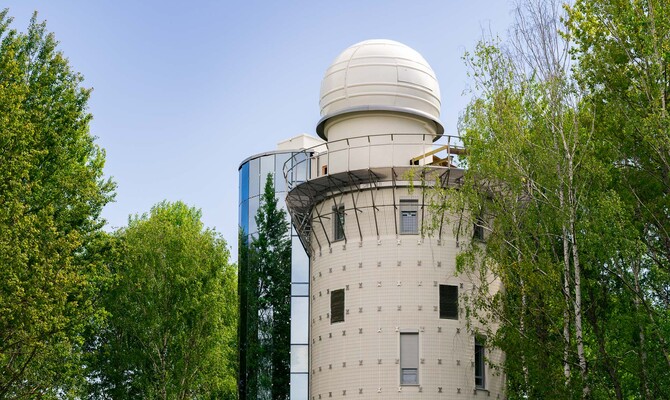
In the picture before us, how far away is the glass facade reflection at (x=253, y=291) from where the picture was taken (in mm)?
48650

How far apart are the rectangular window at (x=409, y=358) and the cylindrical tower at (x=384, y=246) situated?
4 centimetres

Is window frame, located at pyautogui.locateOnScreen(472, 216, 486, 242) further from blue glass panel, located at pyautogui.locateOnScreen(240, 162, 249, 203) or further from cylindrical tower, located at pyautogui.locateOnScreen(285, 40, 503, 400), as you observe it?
blue glass panel, located at pyautogui.locateOnScreen(240, 162, 249, 203)

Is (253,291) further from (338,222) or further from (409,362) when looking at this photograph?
(409,362)

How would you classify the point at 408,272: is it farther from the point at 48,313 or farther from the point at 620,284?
Result: the point at 48,313

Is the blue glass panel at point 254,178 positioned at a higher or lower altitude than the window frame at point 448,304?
higher

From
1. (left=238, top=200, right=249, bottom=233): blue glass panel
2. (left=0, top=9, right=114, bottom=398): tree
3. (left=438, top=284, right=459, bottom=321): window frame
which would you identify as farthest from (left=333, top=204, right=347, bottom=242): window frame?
(left=238, top=200, right=249, bottom=233): blue glass panel

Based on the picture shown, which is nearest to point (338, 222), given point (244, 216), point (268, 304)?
point (268, 304)

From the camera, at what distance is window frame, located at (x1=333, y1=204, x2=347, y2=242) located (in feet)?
128

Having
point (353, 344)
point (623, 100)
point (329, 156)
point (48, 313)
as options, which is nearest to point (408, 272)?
point (353, 344)

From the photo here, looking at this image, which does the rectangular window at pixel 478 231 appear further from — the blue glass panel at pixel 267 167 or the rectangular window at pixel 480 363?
the blue glass panel at pixel 267 167

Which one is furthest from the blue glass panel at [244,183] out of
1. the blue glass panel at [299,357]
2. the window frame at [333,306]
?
the window frame at [333,306]

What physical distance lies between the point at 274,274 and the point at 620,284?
20.5 metres

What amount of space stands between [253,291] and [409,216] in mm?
14654

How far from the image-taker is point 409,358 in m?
36.8
